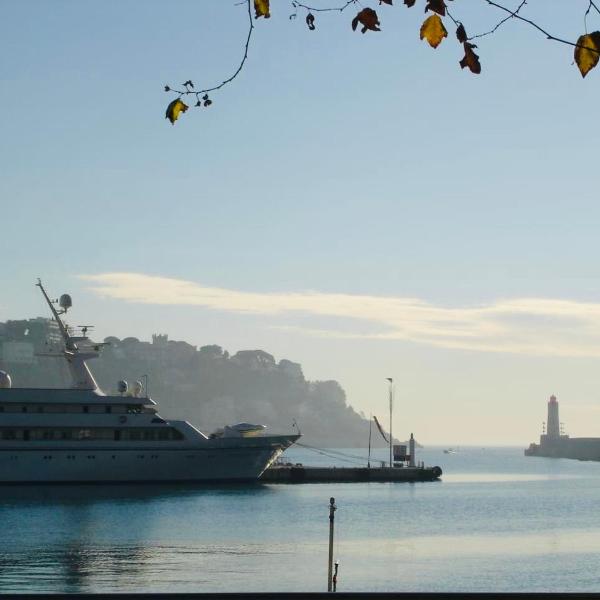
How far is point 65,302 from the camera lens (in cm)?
8506

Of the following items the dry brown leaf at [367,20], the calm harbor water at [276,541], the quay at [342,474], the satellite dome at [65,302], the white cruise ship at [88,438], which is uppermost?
the satellite dome at [65,302]

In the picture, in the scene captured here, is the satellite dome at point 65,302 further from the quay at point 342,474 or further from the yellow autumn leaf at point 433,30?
the yellow autumn leaf at point 433,30

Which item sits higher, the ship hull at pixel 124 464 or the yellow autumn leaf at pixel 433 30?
the yellow autumn leaf at pixel 433 30

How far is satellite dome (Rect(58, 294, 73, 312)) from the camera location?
3329 inches

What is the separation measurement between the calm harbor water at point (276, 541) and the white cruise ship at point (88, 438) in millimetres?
1594

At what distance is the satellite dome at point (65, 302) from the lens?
84.6 m

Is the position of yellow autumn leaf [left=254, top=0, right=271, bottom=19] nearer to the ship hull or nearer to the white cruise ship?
the white cruise ship

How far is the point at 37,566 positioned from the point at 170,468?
3975 centimetres

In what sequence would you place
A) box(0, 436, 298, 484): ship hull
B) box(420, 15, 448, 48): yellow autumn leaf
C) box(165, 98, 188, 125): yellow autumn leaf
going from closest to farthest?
box(420, 15, 448, 48): yellow autumn leaf → box(165, 98, 188, 125): yellow autumn leaf → box(0, 436, 298, 484): ship hull

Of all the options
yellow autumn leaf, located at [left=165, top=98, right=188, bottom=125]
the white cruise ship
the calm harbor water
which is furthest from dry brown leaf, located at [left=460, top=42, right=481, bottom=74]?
the white cruise ship

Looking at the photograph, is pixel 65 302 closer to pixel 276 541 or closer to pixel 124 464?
pixel 124 464

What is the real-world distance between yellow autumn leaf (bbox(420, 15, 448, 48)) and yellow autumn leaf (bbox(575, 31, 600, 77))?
2.99 feet

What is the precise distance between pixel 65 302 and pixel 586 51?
263 ft

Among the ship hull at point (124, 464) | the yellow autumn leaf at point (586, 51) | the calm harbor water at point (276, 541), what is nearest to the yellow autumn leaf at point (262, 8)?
the yellow autumn leaf at point (586, 51)
